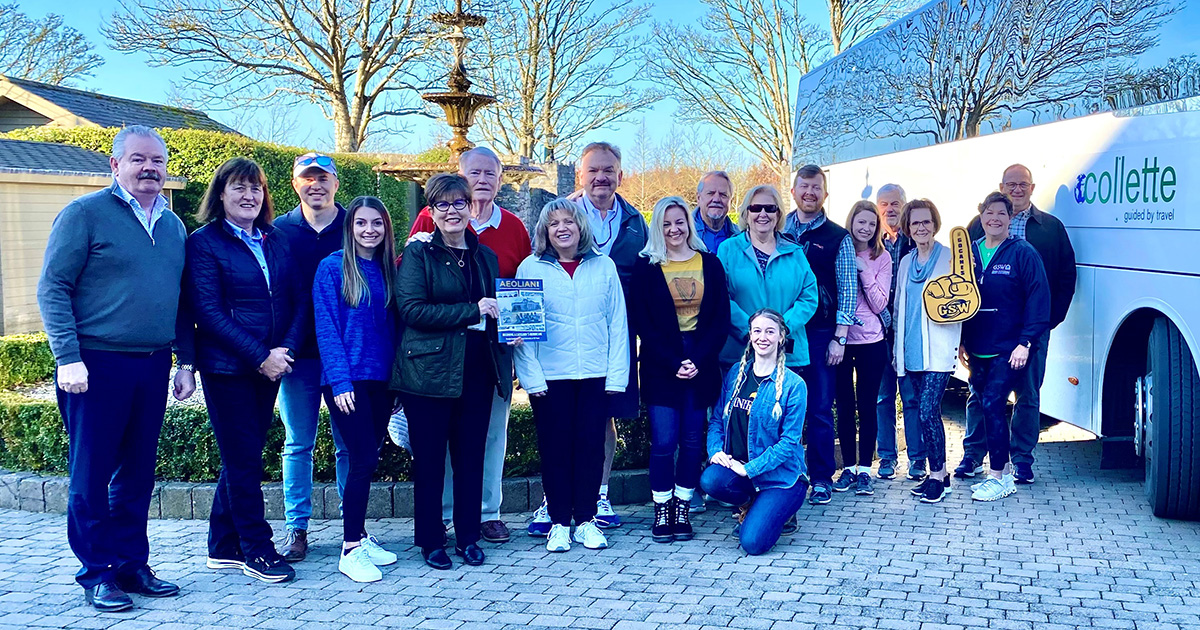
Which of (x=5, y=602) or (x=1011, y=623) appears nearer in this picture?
(x=1011, y=623)

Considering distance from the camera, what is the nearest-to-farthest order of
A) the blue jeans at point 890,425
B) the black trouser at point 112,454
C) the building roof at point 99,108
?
the black trouser at point 112,454
the blue jeans at point 890,425
the building roof at point 99,108

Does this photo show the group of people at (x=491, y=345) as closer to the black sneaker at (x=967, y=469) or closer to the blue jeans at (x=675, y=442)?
the blue jeans at (x=675, y=442)

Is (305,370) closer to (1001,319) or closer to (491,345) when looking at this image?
(491,345)

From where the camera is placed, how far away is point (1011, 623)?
4.45 meters

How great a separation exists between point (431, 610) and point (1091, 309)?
4.71 m

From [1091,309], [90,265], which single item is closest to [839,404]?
[1091,309]

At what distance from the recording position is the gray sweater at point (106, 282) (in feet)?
14.6

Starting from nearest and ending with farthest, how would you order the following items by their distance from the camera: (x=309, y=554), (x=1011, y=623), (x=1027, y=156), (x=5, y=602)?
(x=1011, y=623) < (x=5, y=602) < (x=309, y=554) < (x=1027, y=156)

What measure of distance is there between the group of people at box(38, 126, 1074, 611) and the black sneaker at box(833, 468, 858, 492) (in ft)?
0.06

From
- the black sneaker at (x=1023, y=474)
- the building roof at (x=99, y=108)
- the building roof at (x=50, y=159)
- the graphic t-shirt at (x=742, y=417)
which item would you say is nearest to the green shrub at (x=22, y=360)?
the building roof at (x=50, y=159)

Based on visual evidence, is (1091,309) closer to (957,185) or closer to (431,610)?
(957,185)

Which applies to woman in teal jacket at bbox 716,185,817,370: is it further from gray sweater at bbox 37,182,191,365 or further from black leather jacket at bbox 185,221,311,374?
gray sweater at bbox 37,182,191,365

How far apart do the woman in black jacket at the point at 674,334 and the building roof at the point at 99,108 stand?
1843 cm

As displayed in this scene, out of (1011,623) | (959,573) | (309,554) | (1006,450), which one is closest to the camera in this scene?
(1011,623)
